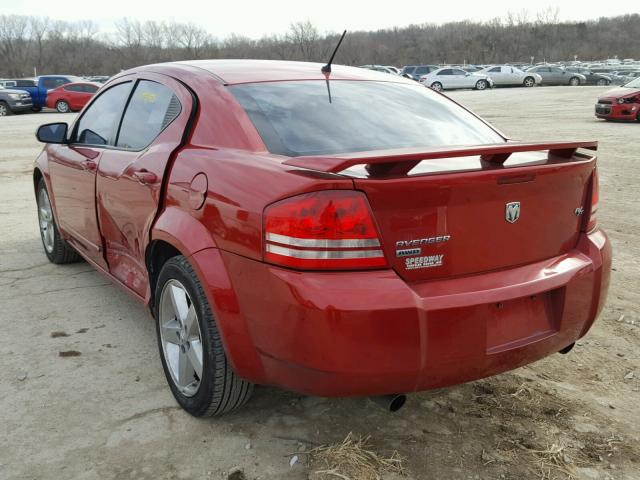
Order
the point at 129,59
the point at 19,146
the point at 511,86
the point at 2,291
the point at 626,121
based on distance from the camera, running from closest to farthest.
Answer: the point at 2,291 < the point at 19,146 < the point at 626,121 < the point at 511,86 < the point at 129,59

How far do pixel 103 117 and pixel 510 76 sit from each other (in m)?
42.4

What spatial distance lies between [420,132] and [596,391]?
1.55 meters

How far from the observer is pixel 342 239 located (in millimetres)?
2137

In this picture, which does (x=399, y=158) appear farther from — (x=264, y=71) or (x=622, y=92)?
(x=622, y=92)

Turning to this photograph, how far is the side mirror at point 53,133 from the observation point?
176 inches

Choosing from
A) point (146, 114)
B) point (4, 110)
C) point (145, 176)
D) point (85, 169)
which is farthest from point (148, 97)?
point (4, 110)

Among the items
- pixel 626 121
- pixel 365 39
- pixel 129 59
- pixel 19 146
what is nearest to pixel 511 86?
pixel 626 121

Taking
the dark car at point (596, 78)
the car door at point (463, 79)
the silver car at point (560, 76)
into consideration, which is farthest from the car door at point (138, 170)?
the dark car at point (596, 78)

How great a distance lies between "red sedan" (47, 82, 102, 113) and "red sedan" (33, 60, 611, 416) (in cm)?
2698

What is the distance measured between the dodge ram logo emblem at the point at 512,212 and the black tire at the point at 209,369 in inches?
49.3

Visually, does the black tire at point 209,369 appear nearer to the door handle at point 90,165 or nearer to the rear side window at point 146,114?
the rear side window at point 146,114

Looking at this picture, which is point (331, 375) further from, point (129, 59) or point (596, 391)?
point (129, 59)

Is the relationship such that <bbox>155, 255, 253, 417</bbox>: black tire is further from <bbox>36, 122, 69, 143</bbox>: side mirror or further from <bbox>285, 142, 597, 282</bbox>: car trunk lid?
<bbox>36, 122, 69, 143</bbox>: side mirror

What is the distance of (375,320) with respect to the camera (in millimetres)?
2100
